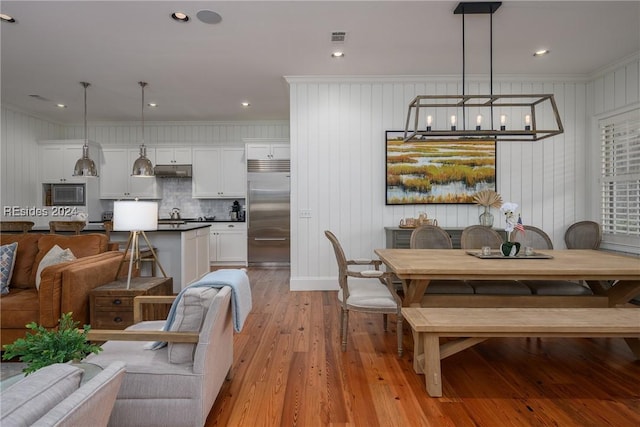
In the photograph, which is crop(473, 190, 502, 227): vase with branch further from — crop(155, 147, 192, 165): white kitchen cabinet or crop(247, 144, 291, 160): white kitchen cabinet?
crop(155, 147, 192, 165): white kitchen cabinet

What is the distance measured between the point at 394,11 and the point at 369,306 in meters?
2.55

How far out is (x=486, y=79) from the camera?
15.5 feet

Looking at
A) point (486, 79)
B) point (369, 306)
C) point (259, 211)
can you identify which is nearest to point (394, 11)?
point (486, 79)

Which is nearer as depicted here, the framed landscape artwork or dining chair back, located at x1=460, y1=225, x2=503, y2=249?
dining chair back, located at x1=460, y1=225, x2=503, y2=249

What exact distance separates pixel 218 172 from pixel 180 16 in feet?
13.4

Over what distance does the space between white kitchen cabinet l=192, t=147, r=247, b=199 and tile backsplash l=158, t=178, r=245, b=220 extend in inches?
13.8

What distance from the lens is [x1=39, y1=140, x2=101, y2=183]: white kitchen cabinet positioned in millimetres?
6695

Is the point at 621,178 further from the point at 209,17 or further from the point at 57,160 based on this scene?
the point at 57,160

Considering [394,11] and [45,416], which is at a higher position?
[394,11]

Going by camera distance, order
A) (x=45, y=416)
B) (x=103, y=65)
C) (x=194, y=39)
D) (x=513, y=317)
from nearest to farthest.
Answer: (x=45, y=416) → (x=513, y=317) → (x=194, y=39) → (x=103, y=65)

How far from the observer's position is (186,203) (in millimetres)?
7379

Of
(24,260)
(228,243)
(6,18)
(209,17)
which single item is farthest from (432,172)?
(6,18)

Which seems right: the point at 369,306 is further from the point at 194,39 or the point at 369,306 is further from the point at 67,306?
the point at 194,39

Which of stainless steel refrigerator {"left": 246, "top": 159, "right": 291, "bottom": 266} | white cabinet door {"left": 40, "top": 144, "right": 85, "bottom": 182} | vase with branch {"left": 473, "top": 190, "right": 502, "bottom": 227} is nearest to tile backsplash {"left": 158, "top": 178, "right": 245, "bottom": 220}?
stainless steel refrigerator {"left": 246, "top": 159, "right": 291, "bottom": 266}
